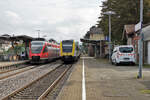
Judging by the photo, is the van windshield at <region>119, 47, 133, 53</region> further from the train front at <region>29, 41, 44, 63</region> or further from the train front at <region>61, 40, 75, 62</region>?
the train front at <region>29, 41, 44, 63</region>

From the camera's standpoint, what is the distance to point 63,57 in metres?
28.4

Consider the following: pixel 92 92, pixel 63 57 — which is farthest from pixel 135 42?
pixel 92 92

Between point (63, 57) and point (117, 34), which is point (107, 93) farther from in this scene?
point (117, 34)

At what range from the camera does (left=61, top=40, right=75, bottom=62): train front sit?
1111 inches

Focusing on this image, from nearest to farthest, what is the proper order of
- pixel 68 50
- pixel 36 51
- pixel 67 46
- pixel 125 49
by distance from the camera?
pixel 125 49, pixel 36 51, pixel 68 50, pixel 67 46

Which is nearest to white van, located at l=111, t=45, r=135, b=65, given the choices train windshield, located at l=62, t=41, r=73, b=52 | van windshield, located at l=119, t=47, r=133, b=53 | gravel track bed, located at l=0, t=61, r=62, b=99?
van windshield, located at l=119, t=47, r=133, b=53

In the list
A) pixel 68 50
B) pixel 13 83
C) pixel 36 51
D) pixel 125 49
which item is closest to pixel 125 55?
pixel 125 49

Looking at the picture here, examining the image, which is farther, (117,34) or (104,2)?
(104,2)

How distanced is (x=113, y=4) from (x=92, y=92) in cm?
3153

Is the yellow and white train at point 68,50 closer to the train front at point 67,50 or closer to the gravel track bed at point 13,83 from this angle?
the train front at point 67,50

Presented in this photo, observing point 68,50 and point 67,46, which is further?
point 67,46

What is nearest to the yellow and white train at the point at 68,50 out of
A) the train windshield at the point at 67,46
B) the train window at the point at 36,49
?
the train windshield at the point at 67,46

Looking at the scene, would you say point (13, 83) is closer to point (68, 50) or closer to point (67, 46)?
point (68, 50)

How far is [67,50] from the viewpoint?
92.8ft
